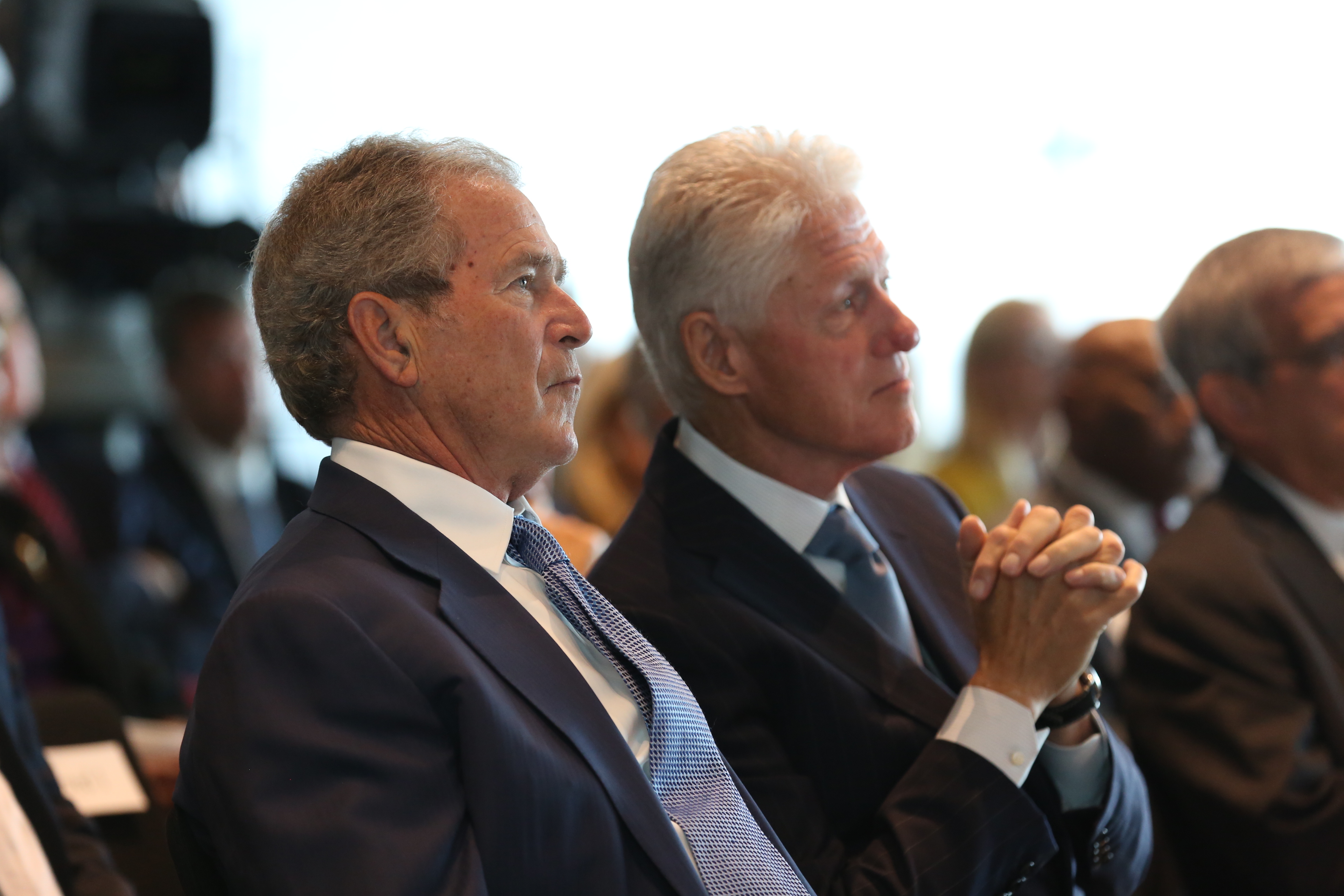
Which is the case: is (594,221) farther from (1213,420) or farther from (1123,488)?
(1213,420)

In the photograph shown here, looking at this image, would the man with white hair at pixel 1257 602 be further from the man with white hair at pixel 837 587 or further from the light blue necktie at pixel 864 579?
the light blue necktie at pixel 864 579

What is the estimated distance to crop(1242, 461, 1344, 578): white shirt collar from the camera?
72.7 inches

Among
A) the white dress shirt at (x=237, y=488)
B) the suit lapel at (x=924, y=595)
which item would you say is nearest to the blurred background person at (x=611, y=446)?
the white dress shirt at (x=237, y=488)

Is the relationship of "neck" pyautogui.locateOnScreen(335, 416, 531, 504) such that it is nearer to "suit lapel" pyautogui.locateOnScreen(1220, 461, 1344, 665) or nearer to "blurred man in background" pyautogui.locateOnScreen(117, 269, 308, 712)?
"suit lapel" pyautogui.locateOnScreen(1220, 461, 1344, 665)

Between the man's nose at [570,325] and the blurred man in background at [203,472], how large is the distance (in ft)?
8.27

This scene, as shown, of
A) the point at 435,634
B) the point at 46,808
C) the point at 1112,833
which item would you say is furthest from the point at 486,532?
the point at 1112,833

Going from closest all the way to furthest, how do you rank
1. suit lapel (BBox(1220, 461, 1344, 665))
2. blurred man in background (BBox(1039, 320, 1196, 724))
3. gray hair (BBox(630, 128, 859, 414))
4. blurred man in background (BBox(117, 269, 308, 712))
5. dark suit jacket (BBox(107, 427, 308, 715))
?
gray hair (BBox(630, 128, 859, 414)) → suit lapel (BBox(1220, 461, 1344, 665)) → blurred man in background (BBox(1039, 320, 1196, 724)) → dark suit jacket (BBox(107, 427, 308, 715)) → blurred man in background (BBox(117, 269, 308, 712))

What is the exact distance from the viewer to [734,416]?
1.66m

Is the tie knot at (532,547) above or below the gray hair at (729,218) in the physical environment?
below

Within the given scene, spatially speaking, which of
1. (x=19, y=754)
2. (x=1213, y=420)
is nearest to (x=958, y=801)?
(x=1213, y=420)

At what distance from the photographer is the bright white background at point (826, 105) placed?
5223 millimetres

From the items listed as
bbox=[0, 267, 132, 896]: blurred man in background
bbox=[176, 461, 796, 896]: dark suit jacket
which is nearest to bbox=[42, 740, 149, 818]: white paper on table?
bbox=[0, 267, 132, 896]: blurred man in background

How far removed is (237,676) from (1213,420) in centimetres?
157

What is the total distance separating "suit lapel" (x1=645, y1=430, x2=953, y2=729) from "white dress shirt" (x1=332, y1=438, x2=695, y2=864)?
31 cm
